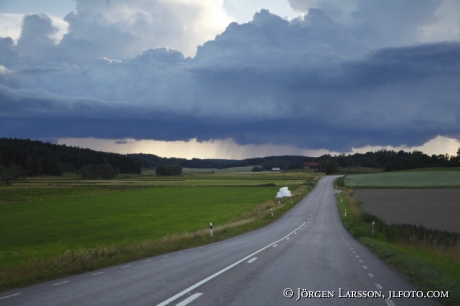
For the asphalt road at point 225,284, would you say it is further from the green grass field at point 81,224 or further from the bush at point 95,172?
the bush at point 95,172

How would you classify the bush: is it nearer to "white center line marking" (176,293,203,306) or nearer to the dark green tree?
the dark green tree

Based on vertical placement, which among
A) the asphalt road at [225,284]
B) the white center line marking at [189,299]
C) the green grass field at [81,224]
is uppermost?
the white center line marking at [189,299]

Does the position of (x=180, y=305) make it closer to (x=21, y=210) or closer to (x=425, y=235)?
(x=425, y=235)

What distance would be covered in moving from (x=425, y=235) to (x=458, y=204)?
144 ft

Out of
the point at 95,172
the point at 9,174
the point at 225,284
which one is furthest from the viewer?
the point at 95,172

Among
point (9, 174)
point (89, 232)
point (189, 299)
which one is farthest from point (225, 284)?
point (9, 174)

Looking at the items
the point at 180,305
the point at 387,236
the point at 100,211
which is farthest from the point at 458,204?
the point at 180,305

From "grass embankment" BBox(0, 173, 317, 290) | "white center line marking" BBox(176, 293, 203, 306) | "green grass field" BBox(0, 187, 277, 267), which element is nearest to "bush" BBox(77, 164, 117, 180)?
"grass embankment" BBox(0, 173, 317, 290)

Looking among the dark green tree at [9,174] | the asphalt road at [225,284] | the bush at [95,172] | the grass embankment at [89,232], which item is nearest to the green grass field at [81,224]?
the grass embankment at [89,232]

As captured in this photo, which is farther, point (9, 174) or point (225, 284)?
point (9, 174)

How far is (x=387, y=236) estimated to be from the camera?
31.5 metres

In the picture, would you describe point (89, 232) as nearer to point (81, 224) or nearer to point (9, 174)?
point (81, 224)

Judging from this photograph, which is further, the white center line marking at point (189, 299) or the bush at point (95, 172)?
the bush at point (95, 172)

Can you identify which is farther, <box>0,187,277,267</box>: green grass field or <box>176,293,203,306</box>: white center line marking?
<box>0,187,277,267</box>: green grass field
